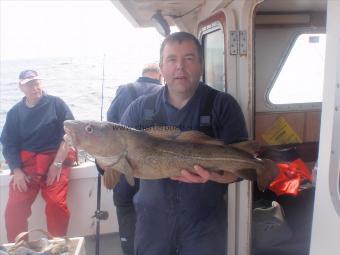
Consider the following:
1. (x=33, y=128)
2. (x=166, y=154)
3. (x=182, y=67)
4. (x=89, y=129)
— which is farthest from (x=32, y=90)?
(x=166, y=154)

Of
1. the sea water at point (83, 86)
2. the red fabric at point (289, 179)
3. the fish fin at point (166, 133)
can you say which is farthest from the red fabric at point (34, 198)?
the sea water at point (83, 86)

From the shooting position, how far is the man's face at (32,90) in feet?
16.9

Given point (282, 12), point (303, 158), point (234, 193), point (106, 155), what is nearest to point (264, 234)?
point (234, 193)

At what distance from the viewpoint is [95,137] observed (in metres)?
2.17

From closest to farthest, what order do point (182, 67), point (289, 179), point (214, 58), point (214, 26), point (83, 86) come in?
point (182, 67), point (214, 26), point (214, 58), point (289, 179), point (83, 86)

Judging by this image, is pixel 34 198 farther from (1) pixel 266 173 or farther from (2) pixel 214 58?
(1) pixel 266 173

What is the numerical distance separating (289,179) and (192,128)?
7.10 ft

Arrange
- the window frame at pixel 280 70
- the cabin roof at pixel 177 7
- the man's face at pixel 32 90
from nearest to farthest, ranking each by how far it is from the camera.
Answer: the cabin roof at pixel 177 7
the window frame at pixel 280 70
the man's face at pixel 32 90

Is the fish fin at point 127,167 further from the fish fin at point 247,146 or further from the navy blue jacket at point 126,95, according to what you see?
the navy blue jacket at point 126,95

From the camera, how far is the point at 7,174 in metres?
5.23

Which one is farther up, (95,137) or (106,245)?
(95,137)

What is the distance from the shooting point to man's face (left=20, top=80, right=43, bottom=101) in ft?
16.9

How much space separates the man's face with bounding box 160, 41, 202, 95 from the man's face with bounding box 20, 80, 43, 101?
Result: 3.10 m

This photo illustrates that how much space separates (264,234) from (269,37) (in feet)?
8.48
